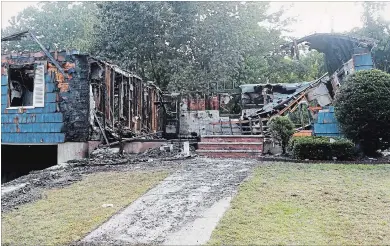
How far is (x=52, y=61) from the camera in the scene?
11.4 m

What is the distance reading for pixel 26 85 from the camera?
12609 millimetres

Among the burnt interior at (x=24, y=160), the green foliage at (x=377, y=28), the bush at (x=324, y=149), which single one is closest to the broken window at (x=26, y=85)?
the burnt interior at (x=24, y=160)

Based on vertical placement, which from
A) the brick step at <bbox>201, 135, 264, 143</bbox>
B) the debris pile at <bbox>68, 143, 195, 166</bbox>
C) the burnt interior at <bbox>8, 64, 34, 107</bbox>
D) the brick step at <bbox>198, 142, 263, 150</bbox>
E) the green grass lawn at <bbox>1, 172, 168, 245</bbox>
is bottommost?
the green grass lawn at <bbox>1, 172, 168, 245</bbox>

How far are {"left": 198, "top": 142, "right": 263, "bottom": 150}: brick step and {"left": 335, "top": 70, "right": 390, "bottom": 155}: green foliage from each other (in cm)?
262

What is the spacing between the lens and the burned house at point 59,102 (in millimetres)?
11320

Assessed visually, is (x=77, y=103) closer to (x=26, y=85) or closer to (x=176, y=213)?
(x=26, y=85)

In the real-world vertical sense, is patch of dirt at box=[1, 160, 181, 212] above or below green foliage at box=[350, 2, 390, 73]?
below

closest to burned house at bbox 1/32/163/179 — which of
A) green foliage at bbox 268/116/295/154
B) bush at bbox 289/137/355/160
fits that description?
green foliage at bbox 268/116/295/154

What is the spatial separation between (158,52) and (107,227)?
17.1 m

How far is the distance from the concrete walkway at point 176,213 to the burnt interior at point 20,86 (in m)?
6.99

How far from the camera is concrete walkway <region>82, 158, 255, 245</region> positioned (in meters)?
4.38

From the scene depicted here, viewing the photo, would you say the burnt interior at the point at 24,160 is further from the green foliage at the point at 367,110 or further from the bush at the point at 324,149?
the green foliage at the point at 367,110

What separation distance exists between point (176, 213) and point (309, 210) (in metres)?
1.85

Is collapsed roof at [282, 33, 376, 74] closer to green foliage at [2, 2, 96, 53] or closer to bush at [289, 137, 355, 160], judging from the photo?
bush at [289, 137, 355, 160]
